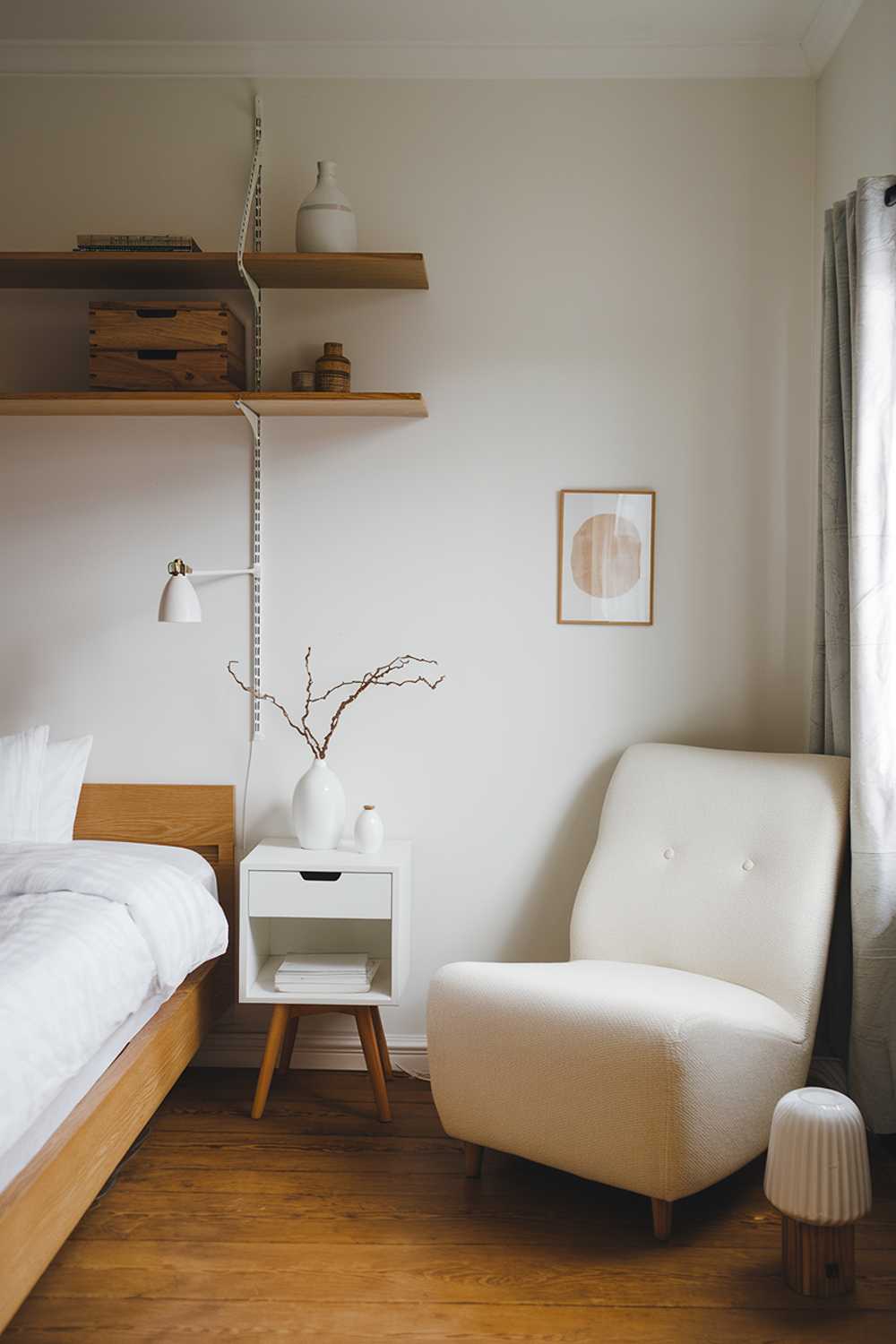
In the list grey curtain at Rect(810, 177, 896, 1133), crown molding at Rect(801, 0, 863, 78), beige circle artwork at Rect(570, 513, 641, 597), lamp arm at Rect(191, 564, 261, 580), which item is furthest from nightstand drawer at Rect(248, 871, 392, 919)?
crown molding at Rect(801, 0, 863, 78)

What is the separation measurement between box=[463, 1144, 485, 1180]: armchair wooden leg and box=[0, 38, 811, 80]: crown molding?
2641 millimetres

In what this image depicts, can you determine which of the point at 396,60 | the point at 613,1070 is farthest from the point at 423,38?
the point at 613,1070

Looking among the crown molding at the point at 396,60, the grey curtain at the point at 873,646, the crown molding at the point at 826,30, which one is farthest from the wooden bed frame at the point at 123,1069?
the crown molding at the point at 826,30

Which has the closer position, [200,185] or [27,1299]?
[27,1299]

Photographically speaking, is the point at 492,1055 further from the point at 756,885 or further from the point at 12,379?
the point at 12,379

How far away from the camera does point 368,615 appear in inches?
116

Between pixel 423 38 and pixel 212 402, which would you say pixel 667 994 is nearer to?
pixel 212 402

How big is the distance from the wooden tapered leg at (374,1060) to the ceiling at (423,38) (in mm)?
2439

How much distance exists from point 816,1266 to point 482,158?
2653 millimetres

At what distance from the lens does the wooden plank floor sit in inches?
72.2

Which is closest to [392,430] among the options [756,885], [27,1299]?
[756,885]

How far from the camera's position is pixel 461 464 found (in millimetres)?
2914

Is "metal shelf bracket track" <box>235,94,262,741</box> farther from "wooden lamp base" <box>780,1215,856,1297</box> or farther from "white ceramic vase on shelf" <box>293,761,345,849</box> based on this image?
"wooden lamp base" <box>780,1215,856,1297</box>

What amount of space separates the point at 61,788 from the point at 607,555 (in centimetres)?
153
